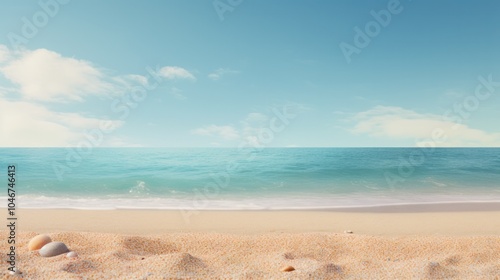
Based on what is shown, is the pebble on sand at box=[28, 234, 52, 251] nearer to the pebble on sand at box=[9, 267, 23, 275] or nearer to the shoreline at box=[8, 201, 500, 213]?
the pebble on sand at box=[9, 267, 23, 275]

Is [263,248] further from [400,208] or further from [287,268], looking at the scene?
[400,208]

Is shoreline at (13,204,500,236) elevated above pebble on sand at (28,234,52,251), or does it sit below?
below

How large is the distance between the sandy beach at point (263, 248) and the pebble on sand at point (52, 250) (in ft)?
0.29

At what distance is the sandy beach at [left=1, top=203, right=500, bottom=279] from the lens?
328 cm

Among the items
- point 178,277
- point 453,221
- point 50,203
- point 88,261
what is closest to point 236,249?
point 178,277

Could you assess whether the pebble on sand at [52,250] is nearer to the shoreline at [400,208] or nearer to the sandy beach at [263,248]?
the sandy beach at [263,248]

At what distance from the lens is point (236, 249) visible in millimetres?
4406

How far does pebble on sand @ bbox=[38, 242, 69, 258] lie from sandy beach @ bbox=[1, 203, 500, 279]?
0.09 metres

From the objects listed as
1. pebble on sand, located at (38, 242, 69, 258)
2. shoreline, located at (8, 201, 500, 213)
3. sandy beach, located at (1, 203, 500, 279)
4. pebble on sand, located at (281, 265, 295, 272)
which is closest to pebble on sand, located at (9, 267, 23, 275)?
sandy beach, located at (1, 203, 500, 279)

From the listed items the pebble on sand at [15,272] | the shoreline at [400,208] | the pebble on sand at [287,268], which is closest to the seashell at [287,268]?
the pebble on sand at [287,268]

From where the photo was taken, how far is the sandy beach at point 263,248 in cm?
328

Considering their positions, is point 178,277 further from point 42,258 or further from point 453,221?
point 453,221

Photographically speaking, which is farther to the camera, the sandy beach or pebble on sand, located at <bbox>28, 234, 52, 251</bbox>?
pebble on sand, located at <bbox>28, 234, 52, 251</bbox>

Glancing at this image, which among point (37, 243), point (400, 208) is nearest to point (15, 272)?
point (37, 243)
